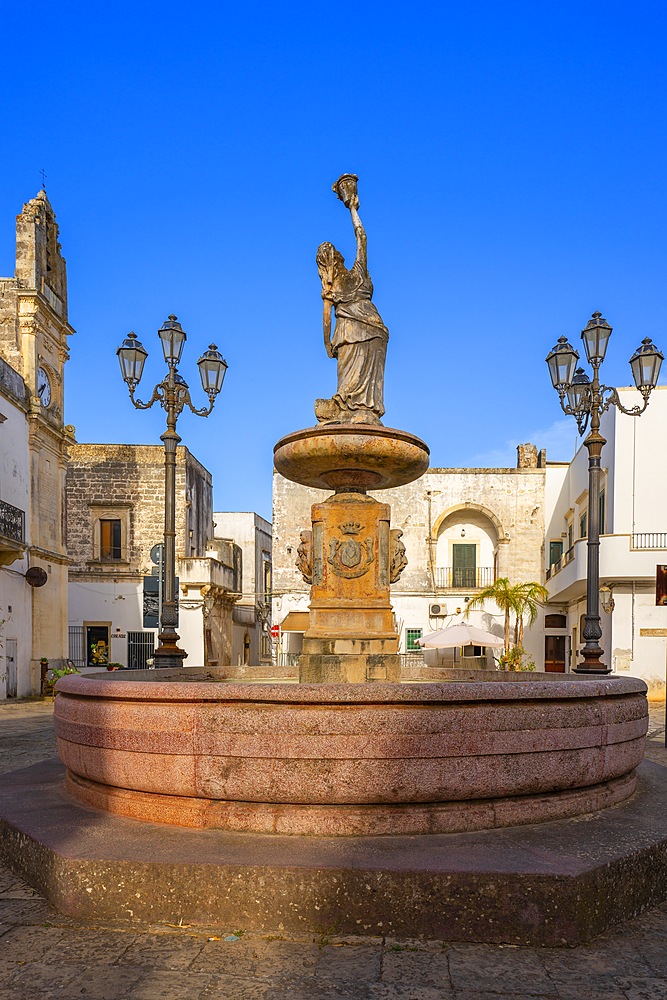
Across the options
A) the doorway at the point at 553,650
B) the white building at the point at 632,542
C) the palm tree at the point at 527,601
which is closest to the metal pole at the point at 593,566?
the white building at the point at 632,542

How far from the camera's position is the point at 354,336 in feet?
27.3

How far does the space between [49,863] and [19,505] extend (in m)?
21.2

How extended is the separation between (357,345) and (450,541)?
1084 inches

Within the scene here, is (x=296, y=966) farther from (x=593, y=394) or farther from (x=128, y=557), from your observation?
(x=128, y=557)

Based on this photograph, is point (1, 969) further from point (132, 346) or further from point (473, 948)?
point (132, 346)

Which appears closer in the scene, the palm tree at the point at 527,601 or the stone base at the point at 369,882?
the stone base at the point at 369,882

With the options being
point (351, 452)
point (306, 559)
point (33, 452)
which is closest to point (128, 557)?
point (33, 452)

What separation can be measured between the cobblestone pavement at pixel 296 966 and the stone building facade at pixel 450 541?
2953 cm

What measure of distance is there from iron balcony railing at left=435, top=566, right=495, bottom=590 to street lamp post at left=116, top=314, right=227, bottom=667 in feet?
77.7

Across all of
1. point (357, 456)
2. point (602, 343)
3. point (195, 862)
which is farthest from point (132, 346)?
point (195, 862)

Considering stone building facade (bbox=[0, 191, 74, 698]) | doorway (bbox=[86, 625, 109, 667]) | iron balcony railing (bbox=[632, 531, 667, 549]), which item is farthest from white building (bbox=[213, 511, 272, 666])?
iron balcony railing (bbox=[632, 531, 667, 549])

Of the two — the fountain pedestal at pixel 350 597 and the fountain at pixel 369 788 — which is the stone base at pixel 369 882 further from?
the fountain pedestal at pixel 350 597

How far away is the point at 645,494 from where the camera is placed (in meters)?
25.0

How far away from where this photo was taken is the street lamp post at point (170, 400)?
11.0 meters
